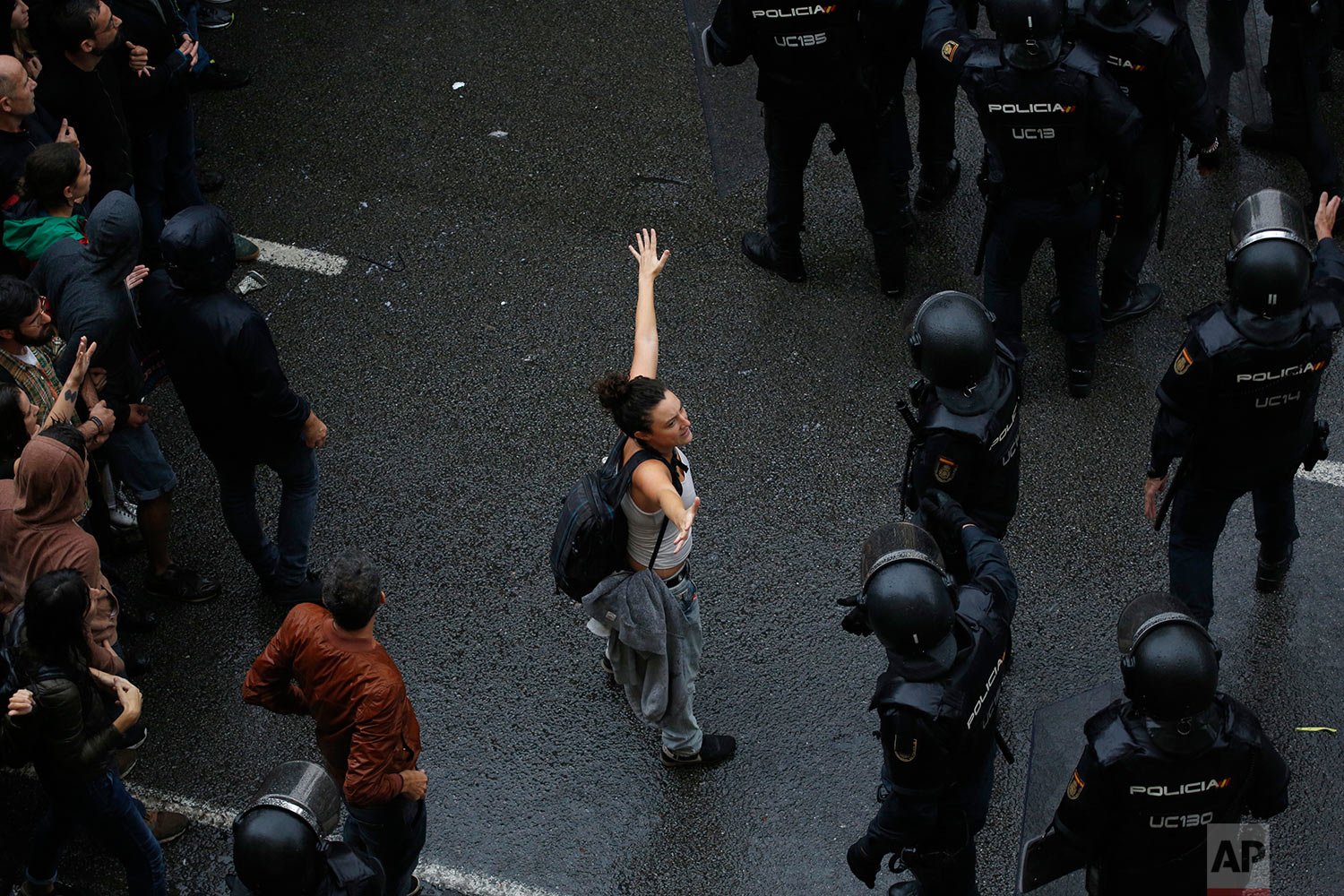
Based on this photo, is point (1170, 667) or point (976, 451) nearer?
point (1170, 667)

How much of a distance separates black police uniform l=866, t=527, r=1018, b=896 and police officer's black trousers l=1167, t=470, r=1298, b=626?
126 cm

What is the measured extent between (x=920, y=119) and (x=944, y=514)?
377 cm

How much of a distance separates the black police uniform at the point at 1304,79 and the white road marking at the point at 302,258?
17.9 ft

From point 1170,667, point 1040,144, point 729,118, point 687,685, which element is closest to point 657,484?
point 687,685

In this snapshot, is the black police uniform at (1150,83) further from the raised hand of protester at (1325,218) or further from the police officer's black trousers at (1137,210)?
the raised hand of protester at (1325,218)

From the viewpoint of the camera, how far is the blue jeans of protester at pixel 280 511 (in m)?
5.57

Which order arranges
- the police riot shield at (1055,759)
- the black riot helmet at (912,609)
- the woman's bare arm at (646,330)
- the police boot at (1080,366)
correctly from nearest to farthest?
the black riot helmet at (912,609) → the police riot shield at (1055,759) → the woman's bare arm at (646,330) → the police boot at (1080,366)

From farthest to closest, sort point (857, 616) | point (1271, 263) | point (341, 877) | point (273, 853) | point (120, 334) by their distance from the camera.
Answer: point (120, 334) < point (1271, 263) < point (857, 616) < point (341, 877) < point (273, 853)

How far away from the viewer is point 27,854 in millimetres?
5059

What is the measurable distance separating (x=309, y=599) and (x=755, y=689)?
207 cm

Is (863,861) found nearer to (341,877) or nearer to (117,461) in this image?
(341,877)

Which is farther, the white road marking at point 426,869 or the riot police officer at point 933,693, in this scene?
the white road marking at point 426,869

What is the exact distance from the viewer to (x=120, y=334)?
5504mm

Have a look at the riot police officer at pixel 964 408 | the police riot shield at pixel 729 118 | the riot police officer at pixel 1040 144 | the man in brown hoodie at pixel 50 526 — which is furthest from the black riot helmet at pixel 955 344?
the police riot shield at pixel 729 118
